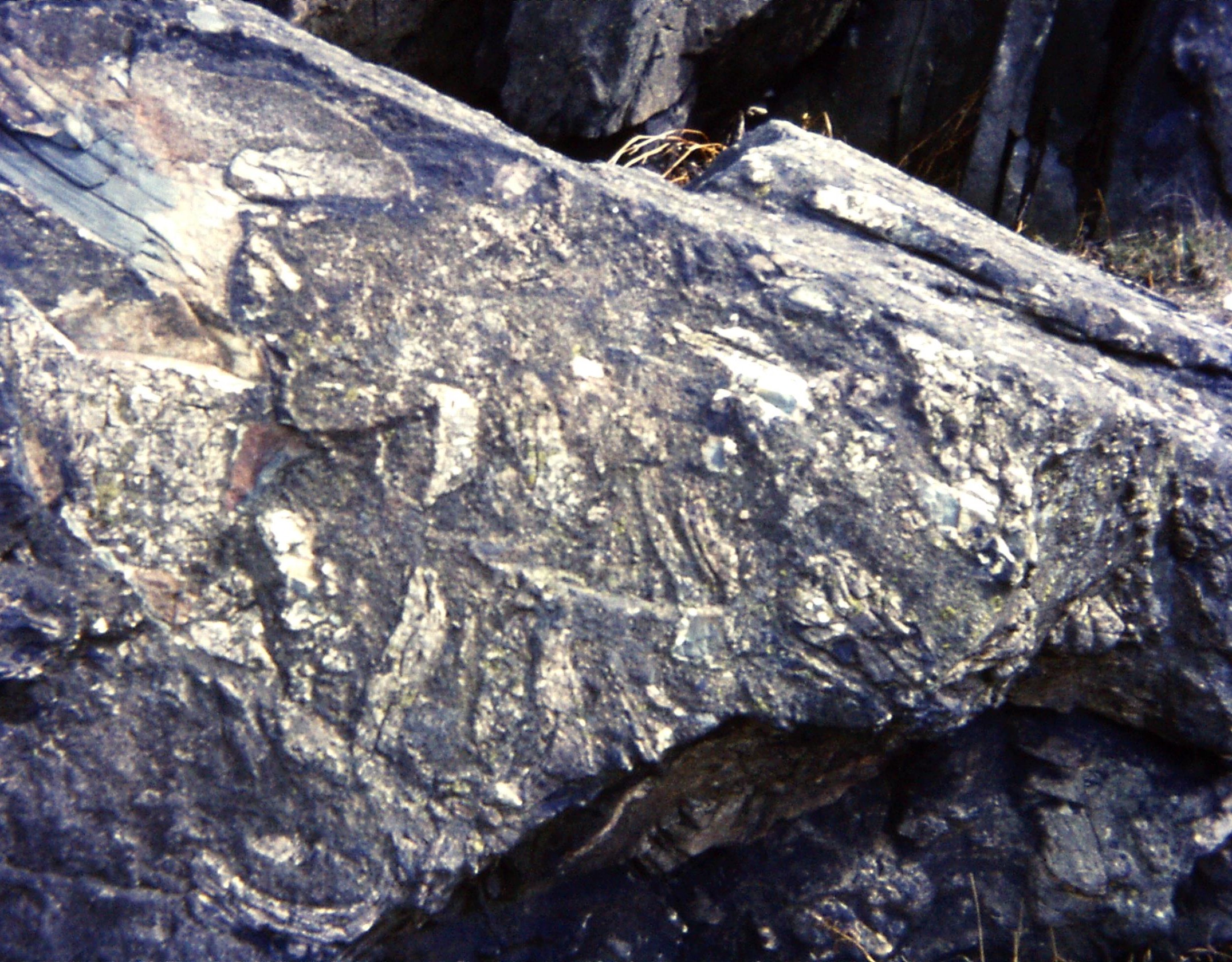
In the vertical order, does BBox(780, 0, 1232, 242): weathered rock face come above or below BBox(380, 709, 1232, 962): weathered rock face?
above

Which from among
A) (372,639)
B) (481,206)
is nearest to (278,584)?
(372,639)

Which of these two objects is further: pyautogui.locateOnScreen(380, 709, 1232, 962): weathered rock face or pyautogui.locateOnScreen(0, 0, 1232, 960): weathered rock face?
pyautogui.locateOnScreen(380, 709, 1232, 962): weathered rock face

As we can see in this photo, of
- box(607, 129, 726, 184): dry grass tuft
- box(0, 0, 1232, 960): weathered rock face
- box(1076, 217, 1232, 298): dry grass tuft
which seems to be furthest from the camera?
box(607, 129, 726, 184): dry grass tuft

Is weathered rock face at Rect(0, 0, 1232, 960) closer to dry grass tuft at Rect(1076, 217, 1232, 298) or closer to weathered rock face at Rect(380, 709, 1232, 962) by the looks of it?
weathered rock face at Rect(380, 709, 1232, 962)

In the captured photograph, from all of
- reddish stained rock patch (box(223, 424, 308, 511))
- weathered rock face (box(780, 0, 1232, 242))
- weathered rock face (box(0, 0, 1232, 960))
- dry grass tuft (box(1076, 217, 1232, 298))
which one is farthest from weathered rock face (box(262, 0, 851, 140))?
reddish stained rock patch (box(223, 424, 308, 511))

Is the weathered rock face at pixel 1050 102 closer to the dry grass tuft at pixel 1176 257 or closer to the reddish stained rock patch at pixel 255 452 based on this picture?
the dry grass tuft at pixel 1176 257

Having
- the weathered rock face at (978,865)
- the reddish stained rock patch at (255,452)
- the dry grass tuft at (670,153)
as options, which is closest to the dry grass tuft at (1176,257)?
the dry grass tuft at (670,153)

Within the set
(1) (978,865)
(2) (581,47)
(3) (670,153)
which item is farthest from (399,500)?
(3) (670,153)

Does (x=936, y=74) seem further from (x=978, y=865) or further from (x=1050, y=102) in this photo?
(x=978, y=865)

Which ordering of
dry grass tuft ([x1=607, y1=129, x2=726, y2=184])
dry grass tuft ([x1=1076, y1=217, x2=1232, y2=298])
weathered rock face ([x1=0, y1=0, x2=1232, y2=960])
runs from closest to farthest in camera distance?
weathered rock face ([x1=0, y1=0, x2=1232, y2=960]) → dry grass tuft ([x1=1076, y1=217, x2=1232, y2=298]) → dry grass tuft ([x1=607, y1=129, x2=726, y2=184])
